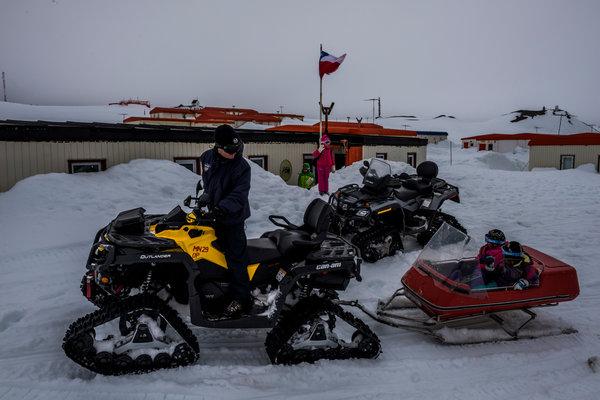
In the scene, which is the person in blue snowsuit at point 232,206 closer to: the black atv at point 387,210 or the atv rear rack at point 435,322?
the atv rear rack at point 435,322

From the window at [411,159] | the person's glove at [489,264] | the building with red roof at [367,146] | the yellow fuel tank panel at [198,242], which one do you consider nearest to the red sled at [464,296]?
the person's glove at [489,264]

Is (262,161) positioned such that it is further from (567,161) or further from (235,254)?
(567,161)

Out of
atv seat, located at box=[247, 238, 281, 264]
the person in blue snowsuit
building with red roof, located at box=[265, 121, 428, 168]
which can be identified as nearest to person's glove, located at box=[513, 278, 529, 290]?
atv seat, located at box=[247, 238, 281, 264]

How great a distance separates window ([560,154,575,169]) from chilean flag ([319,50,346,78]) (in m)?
20.0

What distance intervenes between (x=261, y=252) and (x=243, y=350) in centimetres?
99

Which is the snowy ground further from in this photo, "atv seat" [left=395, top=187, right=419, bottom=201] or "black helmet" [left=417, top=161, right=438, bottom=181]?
"black helmet" [left=417, top=161, right=438, bottom=181]

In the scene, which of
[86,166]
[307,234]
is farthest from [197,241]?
[86,166]

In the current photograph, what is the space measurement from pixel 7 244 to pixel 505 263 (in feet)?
23.4

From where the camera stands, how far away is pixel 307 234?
14.2ft

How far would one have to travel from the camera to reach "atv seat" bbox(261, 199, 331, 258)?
13.5ft

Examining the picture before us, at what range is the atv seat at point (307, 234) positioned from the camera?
162 inches

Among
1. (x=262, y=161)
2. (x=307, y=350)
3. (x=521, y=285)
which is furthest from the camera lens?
(x=262, y=161)

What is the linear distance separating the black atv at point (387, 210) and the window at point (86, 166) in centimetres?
656

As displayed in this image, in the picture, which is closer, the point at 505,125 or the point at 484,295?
the point at 484,295
